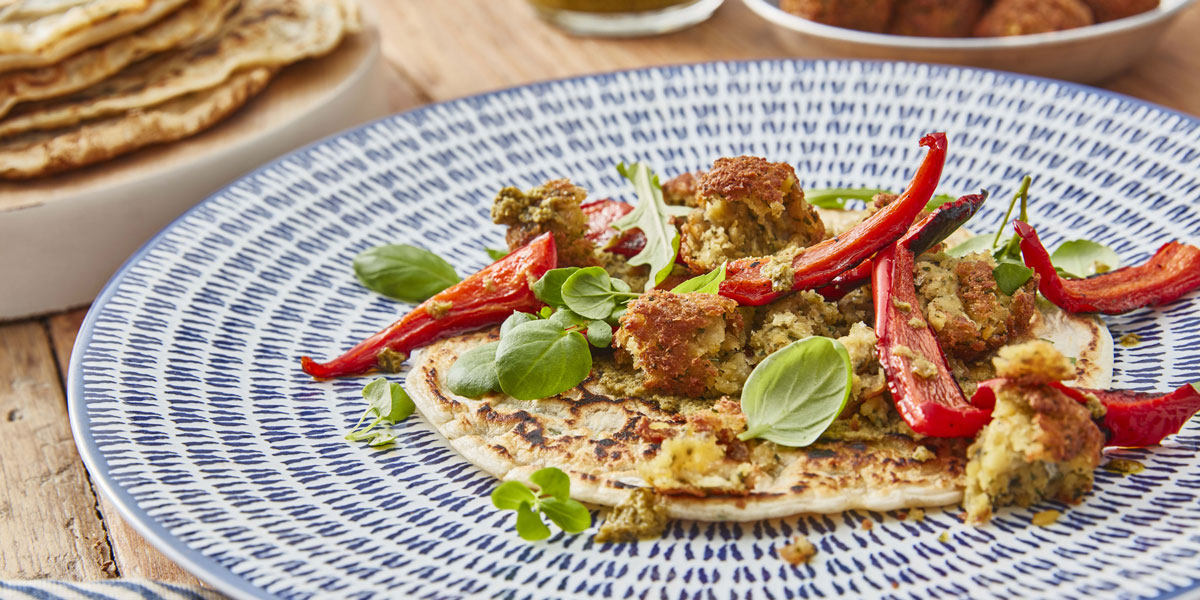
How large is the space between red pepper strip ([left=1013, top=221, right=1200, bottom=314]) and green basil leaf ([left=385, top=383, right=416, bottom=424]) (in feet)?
6.01

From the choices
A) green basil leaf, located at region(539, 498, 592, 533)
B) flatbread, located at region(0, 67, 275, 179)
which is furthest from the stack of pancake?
green basil leaf, located at region(539, 498, 592, 533)

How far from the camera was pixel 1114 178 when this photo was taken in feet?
11.9

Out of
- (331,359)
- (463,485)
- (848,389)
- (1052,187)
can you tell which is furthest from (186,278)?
(1052,187)

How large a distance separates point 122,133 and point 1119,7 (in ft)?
14.5

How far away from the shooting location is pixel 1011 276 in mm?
2875

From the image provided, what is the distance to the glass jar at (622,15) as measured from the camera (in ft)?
18.3

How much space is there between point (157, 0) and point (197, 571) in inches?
124

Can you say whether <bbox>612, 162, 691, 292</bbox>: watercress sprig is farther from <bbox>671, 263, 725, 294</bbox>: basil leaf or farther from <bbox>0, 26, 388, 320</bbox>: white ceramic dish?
<bbox>0, 26, 388, 320</bbox>: white ceramic dish

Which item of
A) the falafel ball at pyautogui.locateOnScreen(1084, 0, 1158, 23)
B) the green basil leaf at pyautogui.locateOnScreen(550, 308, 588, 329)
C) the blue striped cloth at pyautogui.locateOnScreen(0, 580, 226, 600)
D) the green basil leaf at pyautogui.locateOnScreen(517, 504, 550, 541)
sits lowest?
the blue striped cloth at pyautogui.locateOnScreen(0, 580, 226, 600)

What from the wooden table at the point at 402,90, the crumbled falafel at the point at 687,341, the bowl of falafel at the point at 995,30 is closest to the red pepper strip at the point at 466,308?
the crumbled falafel at the point at 687,341

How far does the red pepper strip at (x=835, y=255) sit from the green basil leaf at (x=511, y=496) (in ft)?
2.68

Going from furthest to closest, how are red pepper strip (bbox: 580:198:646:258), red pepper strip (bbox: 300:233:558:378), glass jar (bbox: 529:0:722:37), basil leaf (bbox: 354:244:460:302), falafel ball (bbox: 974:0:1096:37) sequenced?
1. glass jar (bbox: 529:0:722:37)
2. falafel ball (bbox: 974:0:1096:37)
3. basil leaf (bbox: 354:244:460:302)
4. red pepper strip (bbox: 580:198:646:258)
5. red pepper strip (bbox: 300:233:558:378)

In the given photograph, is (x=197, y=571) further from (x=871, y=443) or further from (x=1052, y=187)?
(x=1052, y=187)

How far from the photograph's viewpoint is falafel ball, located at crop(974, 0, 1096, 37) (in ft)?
15.3
